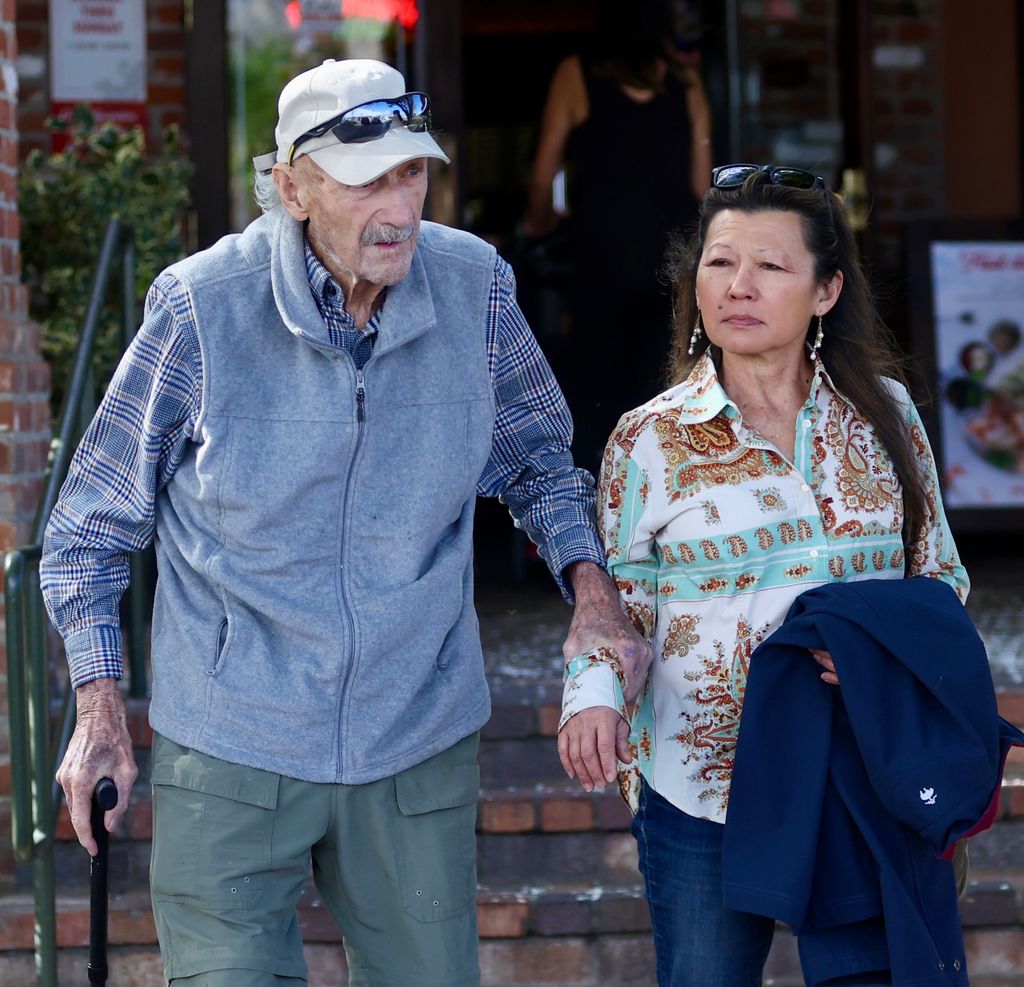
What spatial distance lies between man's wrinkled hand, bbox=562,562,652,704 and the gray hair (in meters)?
0.73

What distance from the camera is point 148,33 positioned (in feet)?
19.7

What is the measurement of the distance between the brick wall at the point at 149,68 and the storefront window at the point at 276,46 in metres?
0.21

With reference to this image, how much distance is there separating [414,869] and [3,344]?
1.95 metres

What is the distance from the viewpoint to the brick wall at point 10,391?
151 inches

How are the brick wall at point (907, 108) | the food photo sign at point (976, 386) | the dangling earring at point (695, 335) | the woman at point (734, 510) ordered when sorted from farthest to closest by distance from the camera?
the brick wall at point (907, 108) → the food photo sign at point (976, 386) → the dangling earring at point (695, 335) → the woman at point (734, 510)

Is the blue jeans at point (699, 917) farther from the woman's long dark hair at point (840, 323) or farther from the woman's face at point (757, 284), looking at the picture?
the woman's face at point (757, 284)

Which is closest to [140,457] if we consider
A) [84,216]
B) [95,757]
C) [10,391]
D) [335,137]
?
[95,757]

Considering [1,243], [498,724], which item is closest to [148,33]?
[1,243]

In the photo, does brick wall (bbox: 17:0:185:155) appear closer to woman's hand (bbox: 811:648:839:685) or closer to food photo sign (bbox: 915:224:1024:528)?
food photo sign (bbox: 915:224:1024:528)

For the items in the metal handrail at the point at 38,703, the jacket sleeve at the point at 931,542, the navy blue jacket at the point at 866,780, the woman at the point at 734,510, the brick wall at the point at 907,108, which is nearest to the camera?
the navy blue jacket at the point at 866,780

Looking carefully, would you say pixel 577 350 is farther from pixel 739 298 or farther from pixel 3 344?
pixel 739 298

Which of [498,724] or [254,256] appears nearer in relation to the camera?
[254,256]

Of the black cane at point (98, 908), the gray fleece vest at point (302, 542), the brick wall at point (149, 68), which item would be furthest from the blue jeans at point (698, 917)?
the brick wall at point (149, 68)

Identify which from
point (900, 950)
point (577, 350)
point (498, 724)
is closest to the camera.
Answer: point (900, 950)
